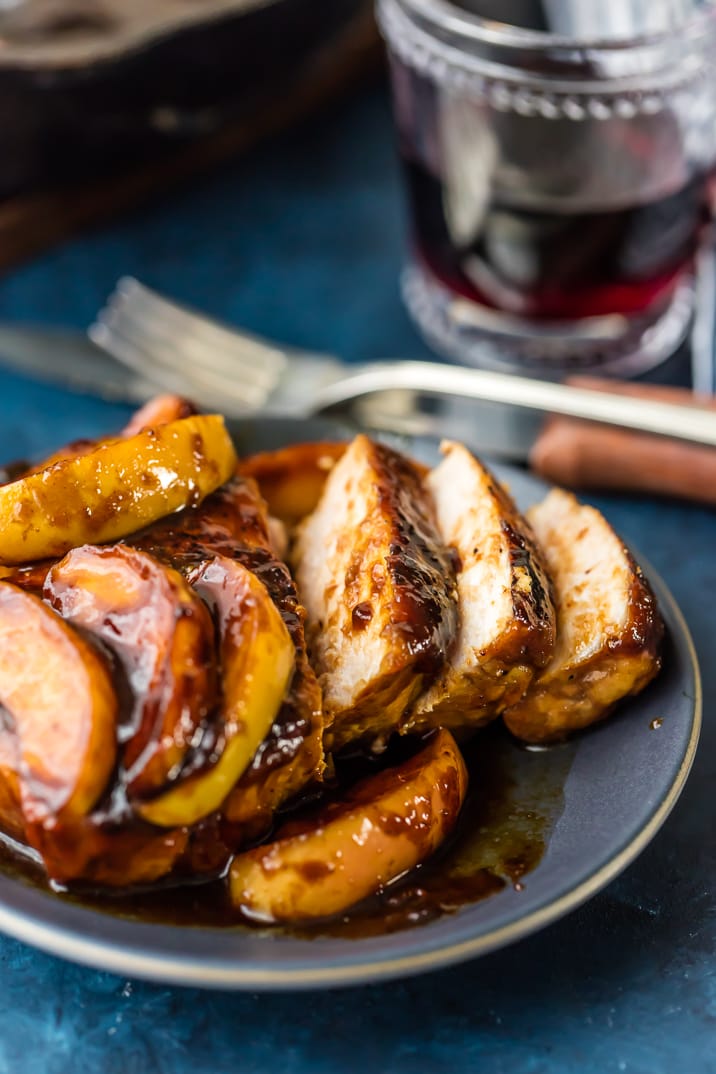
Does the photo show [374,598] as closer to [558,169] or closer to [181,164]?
[558,169]

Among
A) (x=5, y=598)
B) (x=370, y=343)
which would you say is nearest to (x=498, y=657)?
(x=5, y=598)

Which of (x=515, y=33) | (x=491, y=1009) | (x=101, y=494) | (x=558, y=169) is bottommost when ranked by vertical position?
(x=491, y=1009)

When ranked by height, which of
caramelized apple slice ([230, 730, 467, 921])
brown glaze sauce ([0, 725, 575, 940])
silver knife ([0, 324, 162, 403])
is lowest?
silver knife ([0, 324, 162, 403])

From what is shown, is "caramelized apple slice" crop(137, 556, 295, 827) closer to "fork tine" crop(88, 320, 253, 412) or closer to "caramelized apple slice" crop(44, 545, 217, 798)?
"caramelized apple slice" crop(44, 545, 217, 798)

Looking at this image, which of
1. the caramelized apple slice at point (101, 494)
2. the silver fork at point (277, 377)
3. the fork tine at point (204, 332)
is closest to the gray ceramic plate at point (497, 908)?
the caramelized apple slice at point (101, 494)

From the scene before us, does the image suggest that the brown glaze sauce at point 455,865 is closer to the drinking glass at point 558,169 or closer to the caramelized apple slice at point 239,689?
the caramelized apple slice at point 239,689

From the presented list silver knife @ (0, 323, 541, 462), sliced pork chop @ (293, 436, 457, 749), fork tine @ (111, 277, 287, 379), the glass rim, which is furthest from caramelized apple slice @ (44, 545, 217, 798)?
the glass rim

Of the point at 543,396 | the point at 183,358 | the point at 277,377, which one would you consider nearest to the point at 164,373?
the point at 183,358
